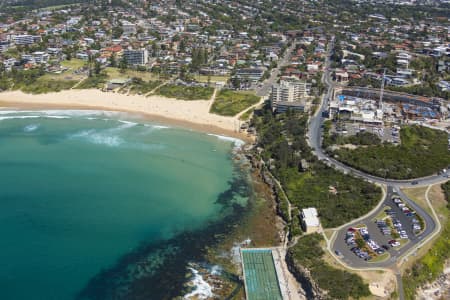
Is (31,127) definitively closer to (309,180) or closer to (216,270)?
(309,180)

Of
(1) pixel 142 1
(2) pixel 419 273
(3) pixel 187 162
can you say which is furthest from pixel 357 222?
(1) pixel 142 1

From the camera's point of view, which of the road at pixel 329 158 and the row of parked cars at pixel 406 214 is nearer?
the row of parked cars at pixel 406 214

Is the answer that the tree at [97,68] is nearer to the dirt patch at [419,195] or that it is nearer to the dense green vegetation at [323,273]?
the dense green vegetation at [323,273]

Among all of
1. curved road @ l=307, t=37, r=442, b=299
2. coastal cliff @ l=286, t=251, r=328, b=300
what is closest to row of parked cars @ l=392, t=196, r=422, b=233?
curved road @ l=307, t=37, r=442, b=299

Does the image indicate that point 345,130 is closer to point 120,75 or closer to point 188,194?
point 188,194

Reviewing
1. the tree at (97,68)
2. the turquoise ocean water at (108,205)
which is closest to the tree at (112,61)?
the tree at (97,68)

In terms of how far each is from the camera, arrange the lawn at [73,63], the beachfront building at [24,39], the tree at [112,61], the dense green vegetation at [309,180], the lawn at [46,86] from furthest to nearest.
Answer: the beachfront building at [24,39] → the tree at [112,61] → the lawn at [73,63] → the lawn at [46,86] → the dense green vegetation at [309,180]

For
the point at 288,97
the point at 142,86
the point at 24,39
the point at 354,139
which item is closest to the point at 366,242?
the point at 354,139
